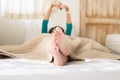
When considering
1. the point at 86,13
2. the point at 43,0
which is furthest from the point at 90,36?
the point at 43,0

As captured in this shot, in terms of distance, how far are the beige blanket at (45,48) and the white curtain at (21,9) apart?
1.11ft

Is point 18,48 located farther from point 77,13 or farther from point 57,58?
point 77,13

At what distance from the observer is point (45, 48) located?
1558mm

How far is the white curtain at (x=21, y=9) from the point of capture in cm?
192

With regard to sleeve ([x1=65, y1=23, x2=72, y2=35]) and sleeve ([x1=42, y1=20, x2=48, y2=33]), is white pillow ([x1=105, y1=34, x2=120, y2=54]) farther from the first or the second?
sleeve ([x1=42, y1=20, x2=48, y2=33])

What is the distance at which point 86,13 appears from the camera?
2.13 metres

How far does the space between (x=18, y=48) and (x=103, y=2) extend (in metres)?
1.02

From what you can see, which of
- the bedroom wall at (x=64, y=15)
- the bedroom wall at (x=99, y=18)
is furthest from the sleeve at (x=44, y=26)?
the bedroom wall at (x=99, y=18)

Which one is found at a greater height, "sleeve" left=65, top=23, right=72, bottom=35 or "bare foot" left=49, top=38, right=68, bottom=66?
"sleeve" left=65, top=23, right=72, bottom=35

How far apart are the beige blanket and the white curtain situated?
339 millimetres

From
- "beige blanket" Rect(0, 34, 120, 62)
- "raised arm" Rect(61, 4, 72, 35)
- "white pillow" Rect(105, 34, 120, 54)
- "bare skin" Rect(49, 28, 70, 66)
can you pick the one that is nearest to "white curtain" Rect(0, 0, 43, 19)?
"raised arm" Rect(61, 4, 72, 35)

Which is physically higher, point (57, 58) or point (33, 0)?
point (33, 0)

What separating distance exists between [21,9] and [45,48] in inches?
22.3

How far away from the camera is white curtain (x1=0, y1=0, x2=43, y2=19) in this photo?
6.31 feet
